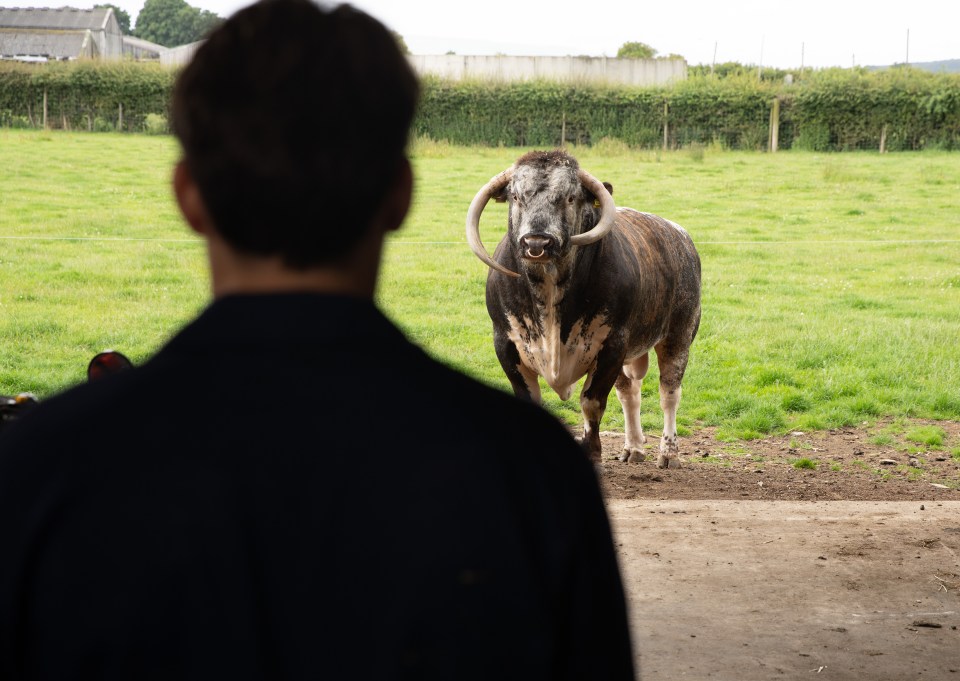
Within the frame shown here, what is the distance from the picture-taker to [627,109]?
110 ft

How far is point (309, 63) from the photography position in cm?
118

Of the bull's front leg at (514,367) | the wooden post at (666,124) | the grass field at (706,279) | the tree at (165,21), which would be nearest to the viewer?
the bull's front leg at (514,367)

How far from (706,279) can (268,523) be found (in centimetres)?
1362

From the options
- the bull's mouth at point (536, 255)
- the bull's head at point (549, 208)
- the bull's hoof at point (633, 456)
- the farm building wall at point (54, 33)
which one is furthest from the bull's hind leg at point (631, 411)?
the farm building wall at point (54, 33)

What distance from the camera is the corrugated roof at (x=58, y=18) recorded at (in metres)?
38.2

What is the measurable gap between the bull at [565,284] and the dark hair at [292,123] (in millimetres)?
4897

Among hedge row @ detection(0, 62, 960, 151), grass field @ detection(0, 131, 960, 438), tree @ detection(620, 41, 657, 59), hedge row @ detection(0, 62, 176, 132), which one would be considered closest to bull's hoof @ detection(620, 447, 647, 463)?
grass field @ detection(0, 131, 960, 438)

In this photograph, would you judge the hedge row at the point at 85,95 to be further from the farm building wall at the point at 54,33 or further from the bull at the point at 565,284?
the bull at the point at 565,284

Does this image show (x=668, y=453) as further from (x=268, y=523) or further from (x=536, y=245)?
(x=268, y=523)

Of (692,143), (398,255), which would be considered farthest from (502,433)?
(692,143)

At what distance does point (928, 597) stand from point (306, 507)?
4.65 m

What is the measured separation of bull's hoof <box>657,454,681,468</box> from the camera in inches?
312

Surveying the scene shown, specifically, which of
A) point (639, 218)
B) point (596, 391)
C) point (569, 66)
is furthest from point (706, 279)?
point (569, 66)

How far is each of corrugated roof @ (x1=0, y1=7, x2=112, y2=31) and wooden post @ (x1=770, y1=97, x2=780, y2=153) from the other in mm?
23389
